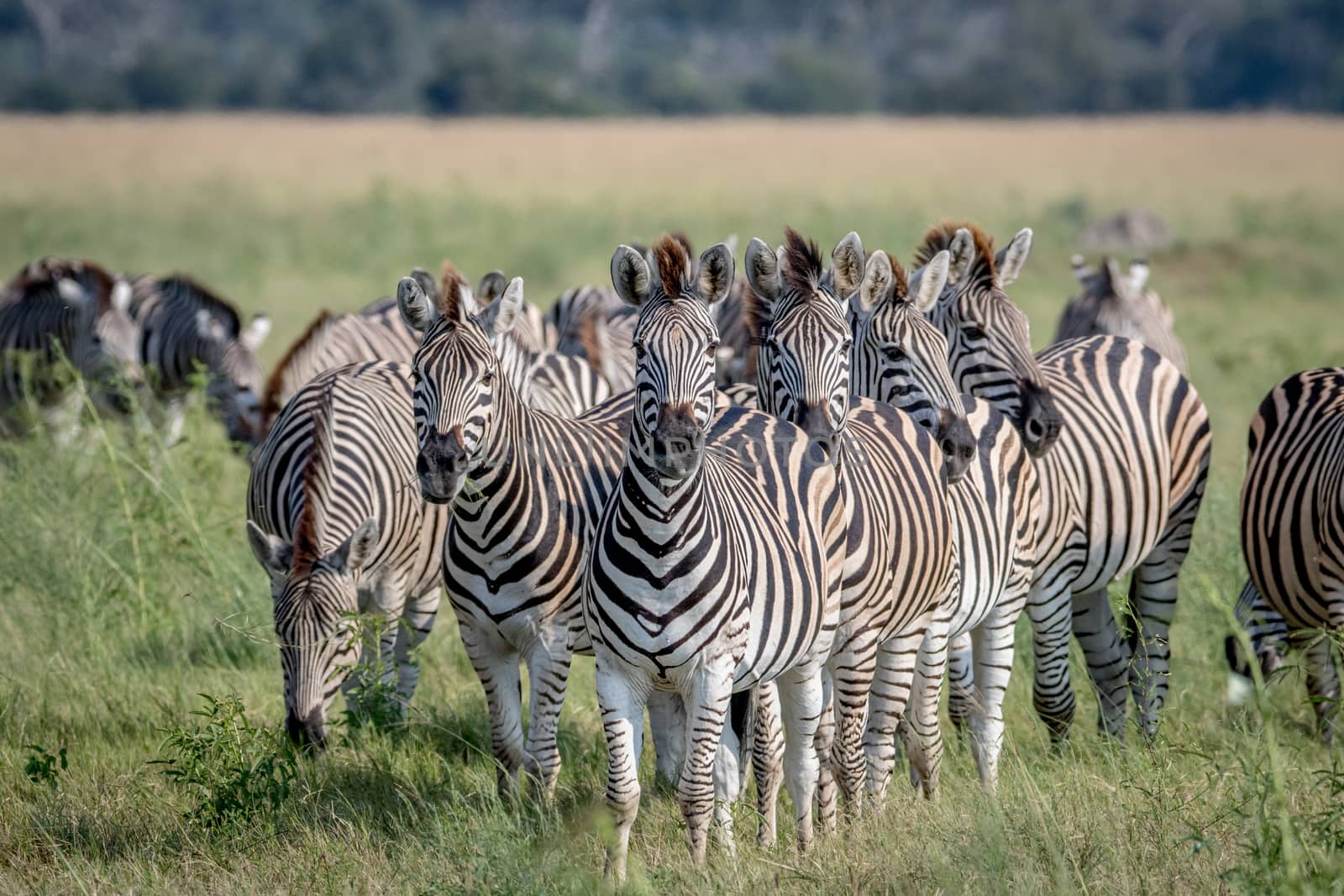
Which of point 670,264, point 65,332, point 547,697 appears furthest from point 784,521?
point 65,332

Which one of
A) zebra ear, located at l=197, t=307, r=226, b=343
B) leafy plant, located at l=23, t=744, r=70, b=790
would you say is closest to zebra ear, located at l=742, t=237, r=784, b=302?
leafy plant, located at l=23, t=744, r=70, b=790

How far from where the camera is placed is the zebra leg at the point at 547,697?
17.8 feet

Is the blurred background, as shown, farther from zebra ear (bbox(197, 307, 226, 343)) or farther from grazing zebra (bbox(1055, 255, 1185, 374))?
grazing zebra (bbox(1055, 255, 1185, 374))

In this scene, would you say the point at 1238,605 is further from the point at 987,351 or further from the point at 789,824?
the point at 789,824

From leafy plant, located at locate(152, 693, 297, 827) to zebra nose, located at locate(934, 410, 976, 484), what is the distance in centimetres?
273

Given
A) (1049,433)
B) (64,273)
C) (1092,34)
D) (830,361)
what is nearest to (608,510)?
(830,361)

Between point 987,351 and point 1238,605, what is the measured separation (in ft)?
6.72

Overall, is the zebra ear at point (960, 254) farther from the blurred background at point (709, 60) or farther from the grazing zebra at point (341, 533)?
the blurred background at point (709, 60)

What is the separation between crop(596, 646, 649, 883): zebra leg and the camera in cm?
468

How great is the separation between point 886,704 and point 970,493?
2.98 feet

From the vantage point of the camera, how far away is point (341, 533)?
247 inches

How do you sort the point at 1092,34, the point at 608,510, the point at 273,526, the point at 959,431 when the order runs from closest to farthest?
the point at 608,510 → the point at 959,431 → the point at 273,526 → the point at 1092,34

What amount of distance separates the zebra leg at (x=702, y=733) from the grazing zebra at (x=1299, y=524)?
2546 millimetres

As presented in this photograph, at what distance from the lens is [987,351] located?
6.38 meters
